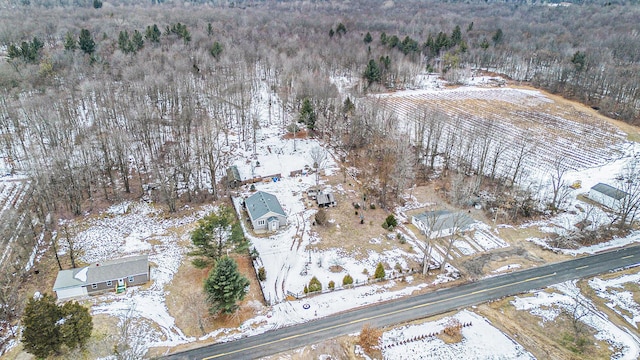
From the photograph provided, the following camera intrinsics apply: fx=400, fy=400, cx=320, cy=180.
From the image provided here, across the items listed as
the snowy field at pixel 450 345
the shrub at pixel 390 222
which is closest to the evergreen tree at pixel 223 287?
the snowy field at pixel 450 345

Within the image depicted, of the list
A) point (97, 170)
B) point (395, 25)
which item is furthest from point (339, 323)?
point (395, 25)

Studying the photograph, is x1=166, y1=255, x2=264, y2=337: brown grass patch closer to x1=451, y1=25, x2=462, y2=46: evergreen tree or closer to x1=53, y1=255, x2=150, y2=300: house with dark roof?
x1=53, y1=255, x2=150, y2=300: house with dark roof

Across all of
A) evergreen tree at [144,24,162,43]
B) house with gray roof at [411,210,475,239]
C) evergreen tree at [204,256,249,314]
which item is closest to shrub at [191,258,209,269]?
evergreen tree at [204,256,249,314]

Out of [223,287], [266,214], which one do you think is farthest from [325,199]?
[223,287]

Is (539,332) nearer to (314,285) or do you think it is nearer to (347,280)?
(347,280)

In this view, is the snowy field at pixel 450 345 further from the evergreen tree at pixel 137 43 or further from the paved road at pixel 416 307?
the evergreen tree at pixel 137 43

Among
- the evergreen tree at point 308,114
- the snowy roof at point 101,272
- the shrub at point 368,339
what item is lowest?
the shrub at point 368,339
